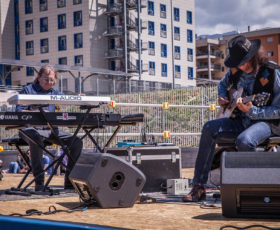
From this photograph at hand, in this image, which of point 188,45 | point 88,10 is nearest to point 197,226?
point 88,10

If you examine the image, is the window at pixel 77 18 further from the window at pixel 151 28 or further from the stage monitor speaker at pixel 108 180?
the stage monitor speaker at pixel 108 180

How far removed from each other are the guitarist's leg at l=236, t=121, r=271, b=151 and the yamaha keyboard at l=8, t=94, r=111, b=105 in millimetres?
1664

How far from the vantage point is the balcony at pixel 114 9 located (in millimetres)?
43625

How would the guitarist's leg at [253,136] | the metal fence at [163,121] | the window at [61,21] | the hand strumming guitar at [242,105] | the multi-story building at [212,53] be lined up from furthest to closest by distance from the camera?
the multi-story building at [212,53]
the window at [61,21]
the metal fence at [163,121]
the hand strumming guitar at [242,105]
the guitarist's leg at [253,136]

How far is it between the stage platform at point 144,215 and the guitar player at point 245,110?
0.30m

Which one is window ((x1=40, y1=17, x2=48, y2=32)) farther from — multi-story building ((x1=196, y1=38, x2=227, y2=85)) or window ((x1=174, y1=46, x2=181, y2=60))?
multi-story building ((x1=196, y1=38, x2=227, y2=85))

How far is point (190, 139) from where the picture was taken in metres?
12.0

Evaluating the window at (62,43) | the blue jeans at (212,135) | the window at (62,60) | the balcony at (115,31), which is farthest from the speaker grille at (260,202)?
the window at (62,43)

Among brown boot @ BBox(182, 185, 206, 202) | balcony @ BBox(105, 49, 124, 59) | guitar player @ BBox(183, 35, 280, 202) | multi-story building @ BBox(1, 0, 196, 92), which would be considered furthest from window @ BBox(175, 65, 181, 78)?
brown boot @ BBox(182, 185, 206, 202)

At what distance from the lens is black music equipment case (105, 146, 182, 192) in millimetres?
5652

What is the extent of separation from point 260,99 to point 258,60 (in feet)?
1.25

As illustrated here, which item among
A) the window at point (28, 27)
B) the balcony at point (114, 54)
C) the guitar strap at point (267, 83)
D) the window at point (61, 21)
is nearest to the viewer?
the guitar strap at point (267, 83)

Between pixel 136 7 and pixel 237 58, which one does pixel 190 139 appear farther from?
→ pixel 136 7

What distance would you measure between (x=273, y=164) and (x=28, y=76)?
42.8 metres
